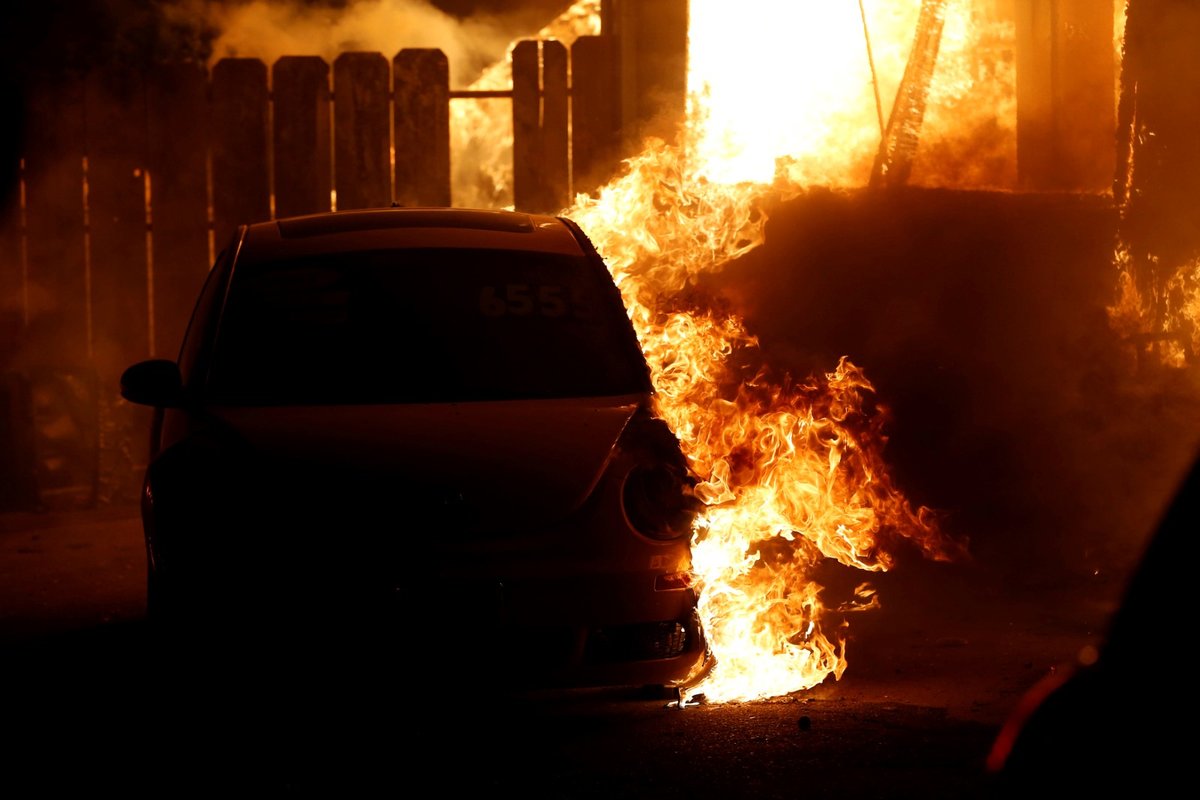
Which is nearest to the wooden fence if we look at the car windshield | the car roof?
the car roof

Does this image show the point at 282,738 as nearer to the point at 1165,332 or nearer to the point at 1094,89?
the point at 1165,332

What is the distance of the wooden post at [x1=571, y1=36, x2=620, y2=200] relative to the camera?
11602 millimetres

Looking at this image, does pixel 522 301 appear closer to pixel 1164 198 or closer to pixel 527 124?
pixel 1164 198

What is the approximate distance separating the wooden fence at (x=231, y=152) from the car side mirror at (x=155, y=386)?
19.5 ft

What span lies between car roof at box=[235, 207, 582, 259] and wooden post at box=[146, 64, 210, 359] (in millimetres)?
5348

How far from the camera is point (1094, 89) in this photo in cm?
1039

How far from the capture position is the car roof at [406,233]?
20.6ft

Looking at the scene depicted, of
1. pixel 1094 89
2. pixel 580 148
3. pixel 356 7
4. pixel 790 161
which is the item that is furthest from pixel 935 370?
pixel 356 7

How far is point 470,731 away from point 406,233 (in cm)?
213

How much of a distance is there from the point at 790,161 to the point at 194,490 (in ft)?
20.4

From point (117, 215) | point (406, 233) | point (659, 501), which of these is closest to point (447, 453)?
point (659, 501)

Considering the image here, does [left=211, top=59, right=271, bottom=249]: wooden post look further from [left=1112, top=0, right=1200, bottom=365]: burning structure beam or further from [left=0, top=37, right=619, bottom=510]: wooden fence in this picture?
[left=1112, top=0, right=1200, bottom=365]: burning structure beam

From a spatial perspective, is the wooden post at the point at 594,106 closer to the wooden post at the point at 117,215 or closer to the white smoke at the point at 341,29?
the wooden post at the point at 117,215

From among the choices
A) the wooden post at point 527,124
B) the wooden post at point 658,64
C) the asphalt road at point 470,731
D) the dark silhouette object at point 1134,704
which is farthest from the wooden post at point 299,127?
the dark silhouette object at point 1134,704
